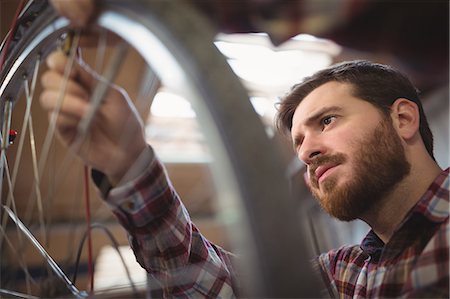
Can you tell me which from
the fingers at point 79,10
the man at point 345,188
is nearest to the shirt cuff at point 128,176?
the man at point 345,188

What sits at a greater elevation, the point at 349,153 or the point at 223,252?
the point at 349,153

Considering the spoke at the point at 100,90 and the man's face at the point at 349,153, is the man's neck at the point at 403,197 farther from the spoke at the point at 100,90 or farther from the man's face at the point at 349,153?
the spoke at the point at 100,90

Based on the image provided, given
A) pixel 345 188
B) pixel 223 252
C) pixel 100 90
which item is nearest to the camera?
pixel 100 90

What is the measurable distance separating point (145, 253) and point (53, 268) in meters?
0.14

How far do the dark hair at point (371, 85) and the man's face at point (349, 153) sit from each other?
0.02m

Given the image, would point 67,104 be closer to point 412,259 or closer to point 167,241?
point 167,241

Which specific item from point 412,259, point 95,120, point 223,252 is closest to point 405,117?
point 412,259

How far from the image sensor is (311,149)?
2.09 feet

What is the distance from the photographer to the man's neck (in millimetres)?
646

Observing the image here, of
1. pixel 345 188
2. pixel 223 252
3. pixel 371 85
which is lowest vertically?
pixel 223 252

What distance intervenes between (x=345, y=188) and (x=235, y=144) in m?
0.38

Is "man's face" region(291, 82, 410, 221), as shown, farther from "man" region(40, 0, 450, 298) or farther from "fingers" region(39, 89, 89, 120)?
"fingers" region(39, 89, 89, 120)

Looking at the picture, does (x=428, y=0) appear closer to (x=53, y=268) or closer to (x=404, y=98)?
(x=404, y=98)

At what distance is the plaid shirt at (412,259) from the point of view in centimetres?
51
